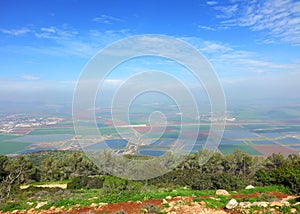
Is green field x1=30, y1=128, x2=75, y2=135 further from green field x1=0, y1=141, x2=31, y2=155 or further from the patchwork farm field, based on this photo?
green field x1=0, y1=141, x2=31, y2=155

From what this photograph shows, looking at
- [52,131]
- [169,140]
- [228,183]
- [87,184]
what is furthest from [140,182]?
[52,131]

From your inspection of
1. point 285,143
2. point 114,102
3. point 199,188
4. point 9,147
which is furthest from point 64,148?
point 285,143

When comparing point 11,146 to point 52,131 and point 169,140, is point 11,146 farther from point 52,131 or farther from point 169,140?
point 169,140

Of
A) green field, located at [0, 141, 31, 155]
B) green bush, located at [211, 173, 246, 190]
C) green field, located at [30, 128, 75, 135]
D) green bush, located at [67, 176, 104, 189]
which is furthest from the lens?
green field, located at [30, 128, 75, 135]

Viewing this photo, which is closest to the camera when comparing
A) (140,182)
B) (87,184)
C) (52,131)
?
(140,182)

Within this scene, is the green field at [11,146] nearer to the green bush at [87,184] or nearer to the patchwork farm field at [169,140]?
the patchwork farm field at [169,140]

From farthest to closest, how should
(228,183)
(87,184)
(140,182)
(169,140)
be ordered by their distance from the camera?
(87,184), (140,182), (228,183), (169,140)

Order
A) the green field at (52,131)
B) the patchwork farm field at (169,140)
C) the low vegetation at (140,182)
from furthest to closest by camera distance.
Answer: the green field at (52,131) < the low vegetation at (140,182) < the patchwork farm field at (169,140)

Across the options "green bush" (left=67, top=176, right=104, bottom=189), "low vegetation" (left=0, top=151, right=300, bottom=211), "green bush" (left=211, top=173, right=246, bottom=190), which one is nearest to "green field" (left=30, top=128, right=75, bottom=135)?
"low vegetation" (left=0, top=151, right=300, bottom=211)

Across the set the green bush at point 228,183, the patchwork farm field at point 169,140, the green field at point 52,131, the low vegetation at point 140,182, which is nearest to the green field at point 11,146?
the patchwork farm field at point 169,140

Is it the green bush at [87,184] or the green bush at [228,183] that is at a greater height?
the green bush at [228,183]

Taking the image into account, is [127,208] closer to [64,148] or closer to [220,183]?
[220,183]
